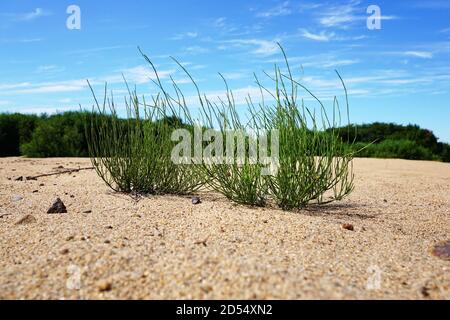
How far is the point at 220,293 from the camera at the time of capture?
6.61 ft

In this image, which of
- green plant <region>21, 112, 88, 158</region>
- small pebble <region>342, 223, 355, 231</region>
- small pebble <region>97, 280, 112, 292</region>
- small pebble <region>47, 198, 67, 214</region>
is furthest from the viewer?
green plant <region>21, 112, 88, 158</region>

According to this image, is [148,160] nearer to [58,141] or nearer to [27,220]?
[27,220]

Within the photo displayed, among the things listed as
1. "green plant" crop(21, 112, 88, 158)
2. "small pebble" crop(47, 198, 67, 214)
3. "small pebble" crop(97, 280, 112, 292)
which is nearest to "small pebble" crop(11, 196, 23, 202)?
"small pebble" crop(47, 198, 67, 214)

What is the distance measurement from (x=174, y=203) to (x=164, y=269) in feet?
6.81

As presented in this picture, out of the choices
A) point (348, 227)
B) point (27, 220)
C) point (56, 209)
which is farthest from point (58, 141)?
point (348, 227)

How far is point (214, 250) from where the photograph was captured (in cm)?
261

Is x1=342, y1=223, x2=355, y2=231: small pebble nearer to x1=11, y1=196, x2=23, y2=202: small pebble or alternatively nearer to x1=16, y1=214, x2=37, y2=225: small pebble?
x1=16, y1=214, x2=37, y2=225: small pebble

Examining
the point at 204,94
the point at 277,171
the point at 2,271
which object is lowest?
the point at 2,271

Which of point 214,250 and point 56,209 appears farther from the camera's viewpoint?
point 56,209

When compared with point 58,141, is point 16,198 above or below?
below

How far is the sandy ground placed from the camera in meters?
2.12

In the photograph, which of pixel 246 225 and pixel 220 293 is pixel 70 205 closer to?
pixel 246 225

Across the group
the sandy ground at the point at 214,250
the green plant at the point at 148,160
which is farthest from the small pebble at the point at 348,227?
the green plant at the point at 148,160

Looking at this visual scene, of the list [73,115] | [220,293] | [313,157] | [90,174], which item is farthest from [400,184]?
[73,115]
